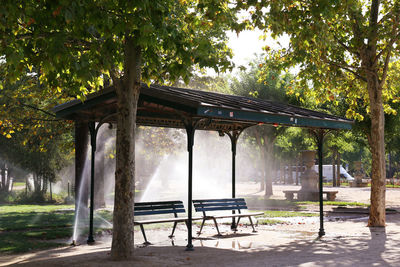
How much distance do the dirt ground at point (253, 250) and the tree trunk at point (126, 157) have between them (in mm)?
384

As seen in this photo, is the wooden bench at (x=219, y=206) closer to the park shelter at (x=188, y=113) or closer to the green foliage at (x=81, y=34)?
the park shelter at (x=188, y=113)

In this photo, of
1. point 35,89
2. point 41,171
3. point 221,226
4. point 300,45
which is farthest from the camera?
point 41,171

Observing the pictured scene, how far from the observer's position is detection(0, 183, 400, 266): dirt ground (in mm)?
8844

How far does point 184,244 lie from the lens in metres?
11.4

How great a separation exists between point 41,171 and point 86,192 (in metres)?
13.4

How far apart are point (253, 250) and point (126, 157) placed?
136 inches

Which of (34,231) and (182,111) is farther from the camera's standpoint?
(34,231)

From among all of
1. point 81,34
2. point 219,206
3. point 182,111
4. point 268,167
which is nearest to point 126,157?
point 182,111

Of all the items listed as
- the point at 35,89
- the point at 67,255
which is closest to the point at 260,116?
the point at 67,255

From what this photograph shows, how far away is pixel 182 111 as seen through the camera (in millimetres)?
10062

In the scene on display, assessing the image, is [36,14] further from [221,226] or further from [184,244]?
[221,226]

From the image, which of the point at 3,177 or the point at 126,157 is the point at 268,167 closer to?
the point at 3,177

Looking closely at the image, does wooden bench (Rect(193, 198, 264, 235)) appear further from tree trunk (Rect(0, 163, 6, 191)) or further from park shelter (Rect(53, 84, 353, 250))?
tree trunk (Rect(0, 163, 6, 191))

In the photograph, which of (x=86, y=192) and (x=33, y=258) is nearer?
(x=33, y=258)
